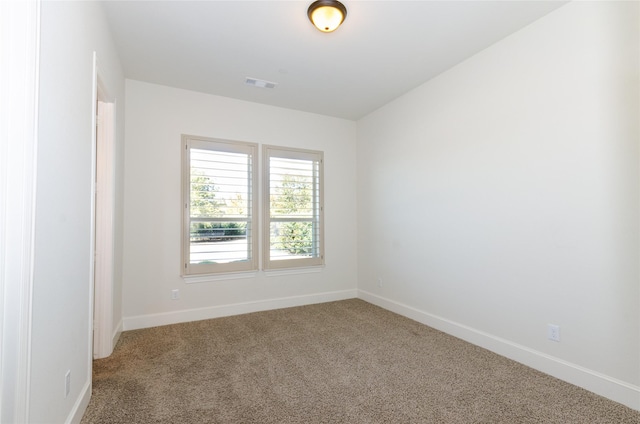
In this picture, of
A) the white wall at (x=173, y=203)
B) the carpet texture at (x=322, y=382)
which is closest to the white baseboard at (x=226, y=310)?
the white wall at (x=173, y=203)

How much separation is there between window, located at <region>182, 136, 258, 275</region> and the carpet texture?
895 millimetres

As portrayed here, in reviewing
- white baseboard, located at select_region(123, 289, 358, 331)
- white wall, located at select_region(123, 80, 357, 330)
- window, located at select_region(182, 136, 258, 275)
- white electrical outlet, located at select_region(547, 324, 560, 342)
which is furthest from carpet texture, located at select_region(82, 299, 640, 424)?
window, located at select_region(182, 136, 258, 275)

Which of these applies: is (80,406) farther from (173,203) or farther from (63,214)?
(173,203)

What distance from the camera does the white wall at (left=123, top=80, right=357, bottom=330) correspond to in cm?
355

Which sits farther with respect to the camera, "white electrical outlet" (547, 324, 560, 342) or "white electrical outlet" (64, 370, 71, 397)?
"white electrical outlet" (547, 324, 560, 342)

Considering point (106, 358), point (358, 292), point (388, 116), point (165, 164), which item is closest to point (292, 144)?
point (388, 116)

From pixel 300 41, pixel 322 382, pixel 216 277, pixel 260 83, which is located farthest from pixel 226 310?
pixel 300 41

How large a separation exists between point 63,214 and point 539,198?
3.30 meters

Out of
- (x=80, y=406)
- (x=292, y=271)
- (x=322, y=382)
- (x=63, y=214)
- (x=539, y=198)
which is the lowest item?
(x=322, y=382)

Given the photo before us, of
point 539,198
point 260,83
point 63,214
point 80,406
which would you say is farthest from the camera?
point 260,83

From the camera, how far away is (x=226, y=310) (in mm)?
3977

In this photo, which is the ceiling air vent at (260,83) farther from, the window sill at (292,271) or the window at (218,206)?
the window sill at (292,271)

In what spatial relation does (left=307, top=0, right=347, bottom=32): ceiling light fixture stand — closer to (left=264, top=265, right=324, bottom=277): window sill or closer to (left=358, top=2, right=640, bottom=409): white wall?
(left=358, top=2, right=640, bottom=409): white wall

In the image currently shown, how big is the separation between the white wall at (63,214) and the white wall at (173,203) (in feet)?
4.89
